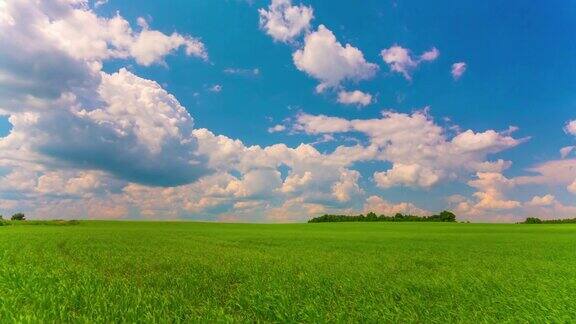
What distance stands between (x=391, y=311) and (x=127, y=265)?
11.5 m

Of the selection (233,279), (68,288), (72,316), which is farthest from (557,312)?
(68,288)

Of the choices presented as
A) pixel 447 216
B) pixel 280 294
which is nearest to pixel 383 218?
pixel 447 216

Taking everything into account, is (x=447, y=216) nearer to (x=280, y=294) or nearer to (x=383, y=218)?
(x=383, y=218)

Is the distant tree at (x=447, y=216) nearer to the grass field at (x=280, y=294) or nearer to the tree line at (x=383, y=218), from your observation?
the tree line at (x=383, y=218)

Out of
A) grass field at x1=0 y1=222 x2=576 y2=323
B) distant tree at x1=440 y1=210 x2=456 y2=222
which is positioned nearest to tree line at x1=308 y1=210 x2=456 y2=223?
distant tree at x1=440 y1=210 x2=456 y2=222

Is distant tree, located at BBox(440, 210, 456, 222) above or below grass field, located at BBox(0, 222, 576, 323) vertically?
above

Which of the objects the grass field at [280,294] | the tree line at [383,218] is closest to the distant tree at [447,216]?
the tree line at [383,218]

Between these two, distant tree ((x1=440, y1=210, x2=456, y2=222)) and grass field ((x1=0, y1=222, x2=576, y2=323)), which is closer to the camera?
grass field ((x1=0, y1=222, x2=576, y2=323))

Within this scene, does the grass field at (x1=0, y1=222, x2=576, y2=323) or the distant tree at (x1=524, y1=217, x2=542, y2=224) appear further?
the distant tree at (x1=524, y1=217, x2=542, y2=224)

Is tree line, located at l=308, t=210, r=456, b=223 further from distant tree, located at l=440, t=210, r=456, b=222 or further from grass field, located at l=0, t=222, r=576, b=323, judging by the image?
grass field, located at l=0, t=222, r=576, b=323

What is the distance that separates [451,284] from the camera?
12031mm

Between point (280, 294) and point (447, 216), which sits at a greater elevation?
point (447, 216)

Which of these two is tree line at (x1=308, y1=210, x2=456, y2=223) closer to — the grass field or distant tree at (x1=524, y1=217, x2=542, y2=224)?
distant tree at (x1=524, y1=217, x2=542, y2=224)

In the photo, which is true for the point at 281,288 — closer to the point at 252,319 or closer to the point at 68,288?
the point at 252,319
